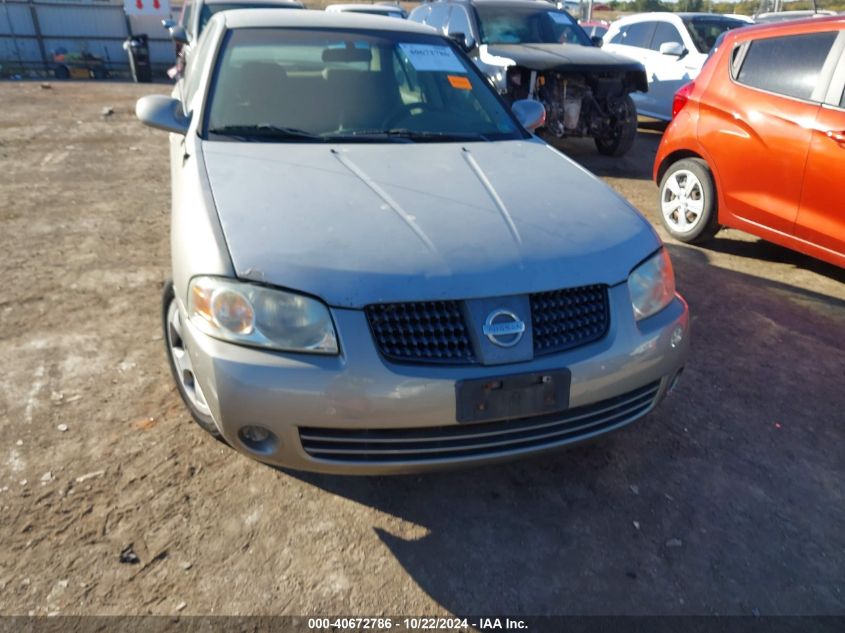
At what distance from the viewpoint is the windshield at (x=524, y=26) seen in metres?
8.49

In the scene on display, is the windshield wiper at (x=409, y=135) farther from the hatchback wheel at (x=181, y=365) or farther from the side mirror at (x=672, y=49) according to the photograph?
the side mirror at (x=672, y=49)

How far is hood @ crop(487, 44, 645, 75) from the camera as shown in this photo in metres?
7.25

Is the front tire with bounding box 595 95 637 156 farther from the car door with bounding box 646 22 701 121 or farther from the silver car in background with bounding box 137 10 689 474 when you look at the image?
the silver car in background with bounding box 137 10 689 474

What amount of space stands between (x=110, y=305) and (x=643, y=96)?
28.5 ft

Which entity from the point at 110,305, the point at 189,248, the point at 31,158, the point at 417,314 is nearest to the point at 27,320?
the point at 110,305

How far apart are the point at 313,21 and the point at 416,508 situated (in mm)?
2753

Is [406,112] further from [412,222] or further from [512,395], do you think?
[512,395]

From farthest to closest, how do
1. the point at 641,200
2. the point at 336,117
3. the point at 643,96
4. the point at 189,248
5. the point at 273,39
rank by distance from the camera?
the point at 643,96
the point at 641,200
the point at 273,39
the point at 336,117
the point at 189,248

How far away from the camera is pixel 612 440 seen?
2.88 meters

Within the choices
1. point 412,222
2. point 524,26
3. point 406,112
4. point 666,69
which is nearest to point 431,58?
point 406,112

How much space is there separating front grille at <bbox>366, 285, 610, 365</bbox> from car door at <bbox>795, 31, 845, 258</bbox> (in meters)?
2.95

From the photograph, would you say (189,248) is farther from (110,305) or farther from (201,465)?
(110,305)

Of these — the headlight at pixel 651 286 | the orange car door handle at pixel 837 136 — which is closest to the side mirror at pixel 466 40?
the orange car door handle at pixel 837 136

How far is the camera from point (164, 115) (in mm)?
3176
